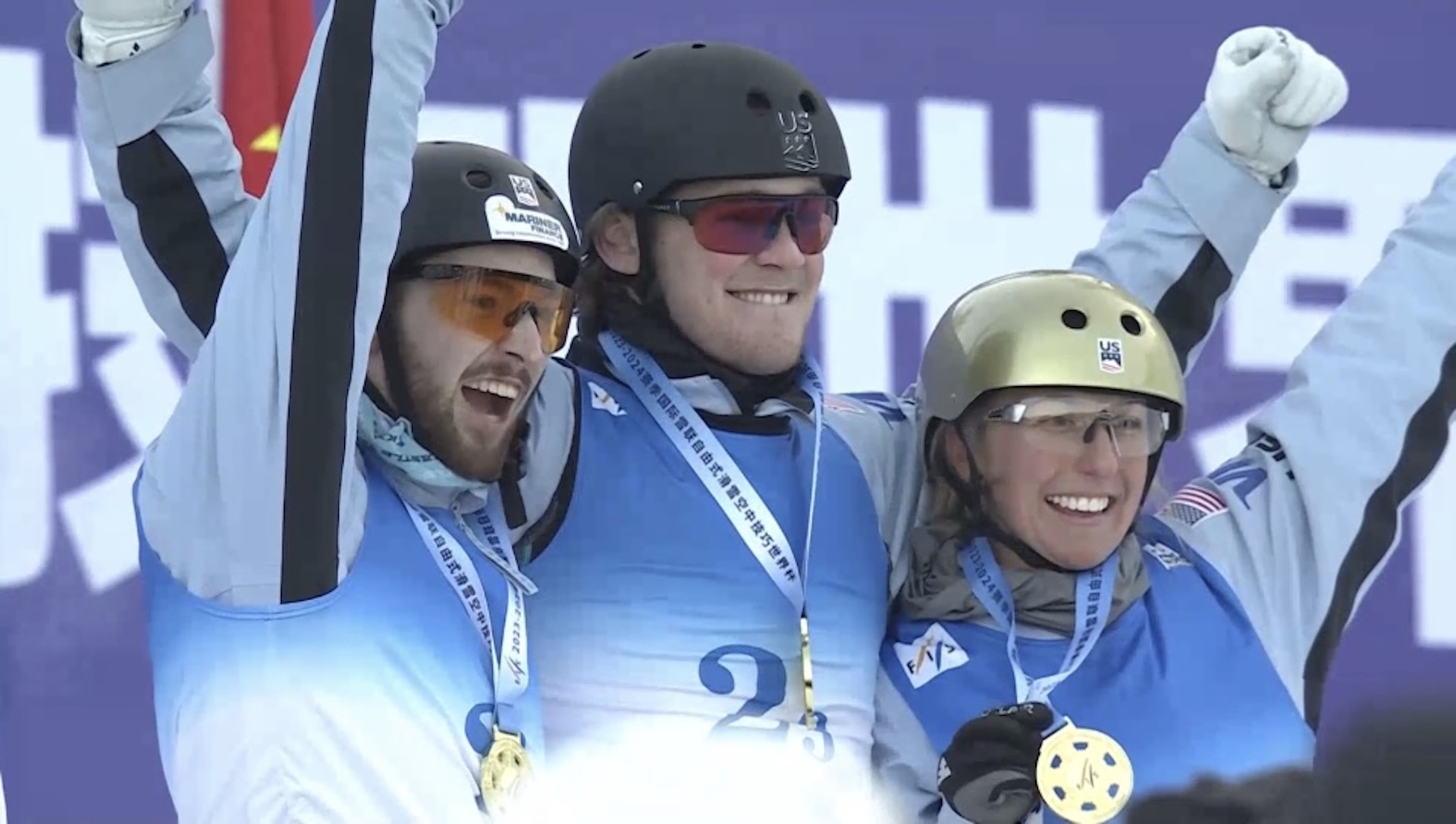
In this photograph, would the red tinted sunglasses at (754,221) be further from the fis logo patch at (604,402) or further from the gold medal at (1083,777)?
the gold medal at (1083,777)

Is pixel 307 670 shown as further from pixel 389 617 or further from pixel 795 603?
pixel 795 603

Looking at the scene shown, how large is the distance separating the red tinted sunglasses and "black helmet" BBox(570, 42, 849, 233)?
37 millimetres

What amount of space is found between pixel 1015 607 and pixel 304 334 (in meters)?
1.12

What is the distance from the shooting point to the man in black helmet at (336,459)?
2482 millimetres

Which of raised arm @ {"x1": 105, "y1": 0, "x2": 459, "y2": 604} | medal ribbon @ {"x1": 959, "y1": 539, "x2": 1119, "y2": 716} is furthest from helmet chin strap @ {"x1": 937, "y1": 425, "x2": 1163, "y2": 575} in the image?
raised arm @ {"x1": 105, "y1": 0, "x2": 459, "y2": 604}

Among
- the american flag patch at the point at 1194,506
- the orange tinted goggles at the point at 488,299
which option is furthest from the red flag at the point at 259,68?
the american flag patch at the point at 1194,506

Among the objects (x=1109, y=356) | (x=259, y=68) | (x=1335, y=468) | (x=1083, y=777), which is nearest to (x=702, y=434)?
(x=1109, y=356)

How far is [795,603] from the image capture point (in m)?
3.03

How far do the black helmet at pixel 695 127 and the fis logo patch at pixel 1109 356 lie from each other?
16.4 inches

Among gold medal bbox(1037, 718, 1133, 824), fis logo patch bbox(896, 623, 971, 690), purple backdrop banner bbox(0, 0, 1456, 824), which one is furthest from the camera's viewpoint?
purple backdrop banner bbox(0, 0, 1456, 824)

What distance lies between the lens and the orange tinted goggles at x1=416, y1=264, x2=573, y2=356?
111 inches

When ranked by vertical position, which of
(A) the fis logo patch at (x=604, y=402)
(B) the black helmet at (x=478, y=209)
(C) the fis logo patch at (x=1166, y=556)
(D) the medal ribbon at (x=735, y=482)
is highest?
(B) the black helmet at (x=478, y=209)

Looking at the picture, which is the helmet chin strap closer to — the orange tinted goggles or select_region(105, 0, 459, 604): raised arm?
the orange tinted goggles

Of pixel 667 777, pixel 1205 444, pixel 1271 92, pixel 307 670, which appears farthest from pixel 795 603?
pixel 1205 444
